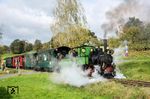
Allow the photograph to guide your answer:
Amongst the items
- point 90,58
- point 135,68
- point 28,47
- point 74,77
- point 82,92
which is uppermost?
point 28,47

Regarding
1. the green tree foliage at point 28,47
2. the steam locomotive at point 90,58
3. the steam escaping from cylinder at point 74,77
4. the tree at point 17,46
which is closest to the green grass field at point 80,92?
the steam escaping from cylinder at point 74,77

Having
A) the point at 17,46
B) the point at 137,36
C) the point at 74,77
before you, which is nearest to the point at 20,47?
the point at 17,46

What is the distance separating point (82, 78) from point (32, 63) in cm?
2429

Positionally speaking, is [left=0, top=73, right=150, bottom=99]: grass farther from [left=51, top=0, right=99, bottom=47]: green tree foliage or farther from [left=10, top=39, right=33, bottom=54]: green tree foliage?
[left=10, top=39, right=33, bottom=54]: green tree foliage

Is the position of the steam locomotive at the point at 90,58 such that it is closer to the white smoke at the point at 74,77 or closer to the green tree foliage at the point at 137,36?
the white smoke at the point at 74,77

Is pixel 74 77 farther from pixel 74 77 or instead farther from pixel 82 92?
pixel 82 92

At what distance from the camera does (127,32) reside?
3004 inches

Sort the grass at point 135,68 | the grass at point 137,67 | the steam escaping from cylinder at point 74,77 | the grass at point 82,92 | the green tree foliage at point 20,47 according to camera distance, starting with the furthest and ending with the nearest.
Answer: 1. the green tree foliage at point 20,47
2. the grass at point 135,68
3. the grass at point 137,67
4. the steam escaping from cylinder at point 74,77
5. the grass at point 82,92

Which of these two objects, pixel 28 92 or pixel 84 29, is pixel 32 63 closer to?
pixel 84 29

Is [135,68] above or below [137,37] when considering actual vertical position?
below

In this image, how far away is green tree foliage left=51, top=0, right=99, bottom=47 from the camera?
170ft

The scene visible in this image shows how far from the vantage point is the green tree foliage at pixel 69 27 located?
170ft

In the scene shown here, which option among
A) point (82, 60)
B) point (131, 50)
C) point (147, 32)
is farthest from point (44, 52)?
A: point (147, 32)

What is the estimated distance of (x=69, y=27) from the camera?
52219 mm
